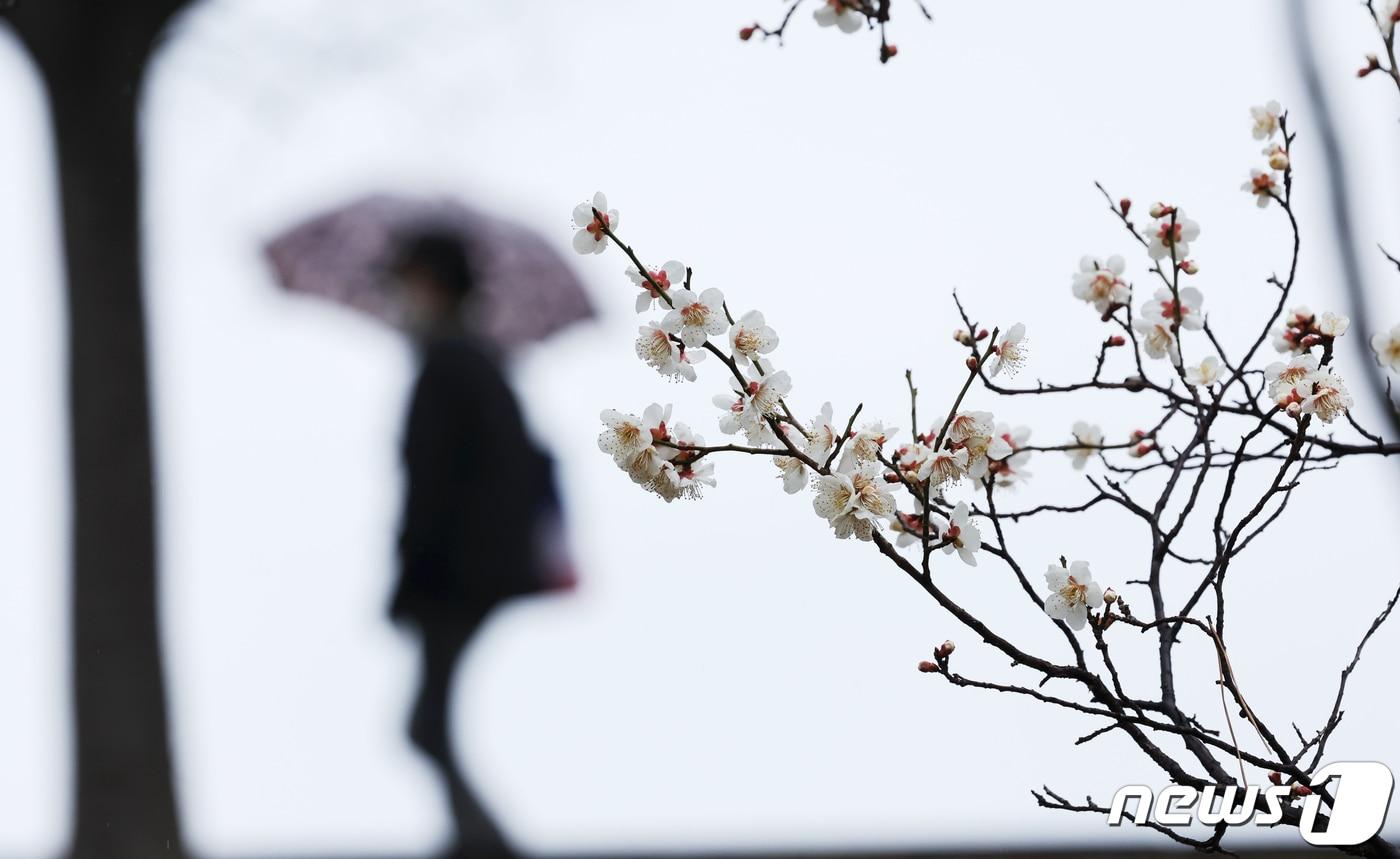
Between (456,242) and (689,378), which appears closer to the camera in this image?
(689,378)

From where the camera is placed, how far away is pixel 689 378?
65 centimetres

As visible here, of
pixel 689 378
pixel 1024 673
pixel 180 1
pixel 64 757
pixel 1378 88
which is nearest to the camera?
pixel 689 378

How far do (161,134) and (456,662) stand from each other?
110cm

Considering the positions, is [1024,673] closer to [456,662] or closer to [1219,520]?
[456,662]

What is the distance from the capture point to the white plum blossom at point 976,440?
2.07 feet

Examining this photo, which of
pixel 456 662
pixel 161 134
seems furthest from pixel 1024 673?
pixel 161 134

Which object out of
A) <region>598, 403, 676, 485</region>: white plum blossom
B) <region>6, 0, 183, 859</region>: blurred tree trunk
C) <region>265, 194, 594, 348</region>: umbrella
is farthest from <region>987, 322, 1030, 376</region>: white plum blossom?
<region>6, 0, 183, 859</region>: blurred tree trunk

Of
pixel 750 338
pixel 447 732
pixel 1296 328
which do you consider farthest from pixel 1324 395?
pixel 447 732

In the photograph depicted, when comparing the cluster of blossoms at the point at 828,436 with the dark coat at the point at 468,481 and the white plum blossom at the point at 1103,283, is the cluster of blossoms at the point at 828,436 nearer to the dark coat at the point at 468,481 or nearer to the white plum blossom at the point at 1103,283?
the white plum blossom at the point at 1103,283

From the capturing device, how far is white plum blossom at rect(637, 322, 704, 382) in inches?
25.2

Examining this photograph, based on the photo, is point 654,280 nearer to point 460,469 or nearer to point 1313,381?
point 1313,381

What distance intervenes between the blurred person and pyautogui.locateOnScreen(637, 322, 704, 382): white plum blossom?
1.41 m

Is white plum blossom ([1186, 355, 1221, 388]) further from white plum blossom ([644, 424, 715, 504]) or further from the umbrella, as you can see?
the umbrella

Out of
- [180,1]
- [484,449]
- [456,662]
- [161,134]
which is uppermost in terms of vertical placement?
[180,1]
